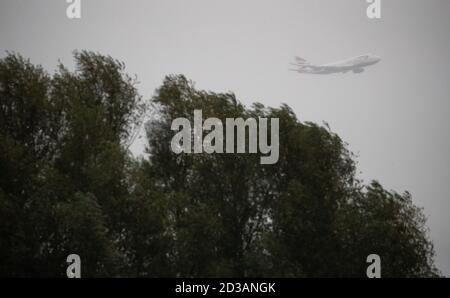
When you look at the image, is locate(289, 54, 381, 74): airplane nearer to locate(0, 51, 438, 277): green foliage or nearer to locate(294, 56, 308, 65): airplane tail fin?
locate(294, 56, 308, 65): airplane tail fin

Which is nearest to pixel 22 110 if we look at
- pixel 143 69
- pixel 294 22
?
pixel 143 69

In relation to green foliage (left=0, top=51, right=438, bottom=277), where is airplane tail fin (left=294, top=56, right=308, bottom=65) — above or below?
above

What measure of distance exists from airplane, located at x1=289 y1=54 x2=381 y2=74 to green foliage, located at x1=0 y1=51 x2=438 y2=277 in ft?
41.2

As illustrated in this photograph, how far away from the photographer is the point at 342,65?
4253cm

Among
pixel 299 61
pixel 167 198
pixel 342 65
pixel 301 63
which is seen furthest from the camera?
pixel 299 61

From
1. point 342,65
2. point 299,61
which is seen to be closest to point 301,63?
point 299,61

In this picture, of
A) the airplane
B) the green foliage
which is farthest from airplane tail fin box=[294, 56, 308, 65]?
the green foliage

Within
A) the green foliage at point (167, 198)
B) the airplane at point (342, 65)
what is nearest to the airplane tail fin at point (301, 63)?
the airplane at point (342, 65)

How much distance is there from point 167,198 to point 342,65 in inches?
828

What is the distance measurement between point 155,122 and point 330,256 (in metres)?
6.90

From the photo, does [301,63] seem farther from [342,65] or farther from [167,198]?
[167,198]

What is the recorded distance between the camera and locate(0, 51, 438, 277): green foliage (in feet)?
75.6

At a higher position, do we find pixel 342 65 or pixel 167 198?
pixel 342 65
